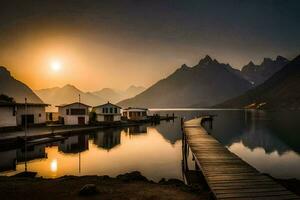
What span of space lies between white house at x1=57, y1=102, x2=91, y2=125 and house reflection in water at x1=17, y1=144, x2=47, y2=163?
28324mm

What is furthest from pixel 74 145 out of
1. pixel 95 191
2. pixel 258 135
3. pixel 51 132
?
pixel 258 135

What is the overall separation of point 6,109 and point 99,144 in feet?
64.8

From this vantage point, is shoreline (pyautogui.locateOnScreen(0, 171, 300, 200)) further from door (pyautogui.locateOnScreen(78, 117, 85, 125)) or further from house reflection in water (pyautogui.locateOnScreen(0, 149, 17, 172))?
door (pyautogui.locateOnScreen(78, 117, 85, 125))

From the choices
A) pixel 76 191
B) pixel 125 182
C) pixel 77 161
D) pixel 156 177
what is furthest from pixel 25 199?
pixel 77 161

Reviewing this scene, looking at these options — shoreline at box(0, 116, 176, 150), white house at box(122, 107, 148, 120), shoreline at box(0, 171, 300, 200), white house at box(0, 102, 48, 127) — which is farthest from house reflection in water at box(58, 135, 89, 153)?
white house at box(122, 107, 148, 120)

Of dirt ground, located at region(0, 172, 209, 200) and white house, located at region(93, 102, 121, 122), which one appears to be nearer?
dirt ground, located at region(0, 172, 209, 200)

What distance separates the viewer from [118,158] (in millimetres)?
40250

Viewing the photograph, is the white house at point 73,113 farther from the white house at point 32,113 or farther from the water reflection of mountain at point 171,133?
the water reflection of mountain at point 171,133

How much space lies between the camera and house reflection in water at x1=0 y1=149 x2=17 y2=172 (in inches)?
1258

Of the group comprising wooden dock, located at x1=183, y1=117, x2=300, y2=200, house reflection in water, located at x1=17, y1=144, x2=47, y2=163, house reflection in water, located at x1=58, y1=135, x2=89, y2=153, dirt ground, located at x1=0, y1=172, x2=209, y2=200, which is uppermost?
wooden dock, located at x1=183, y1=117, x2=300, y2=200

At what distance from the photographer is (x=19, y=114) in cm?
6103

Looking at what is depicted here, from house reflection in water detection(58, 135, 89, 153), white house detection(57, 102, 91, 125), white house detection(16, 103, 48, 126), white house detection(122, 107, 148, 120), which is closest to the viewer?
house reflection in water detection(58, 135, 89, 153)

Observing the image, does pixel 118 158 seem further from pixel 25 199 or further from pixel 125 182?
pixel 25 199

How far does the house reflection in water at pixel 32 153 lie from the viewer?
36.9 metres
